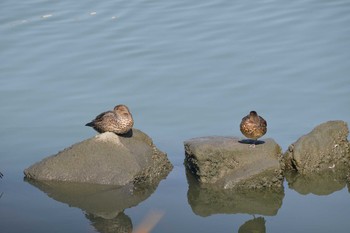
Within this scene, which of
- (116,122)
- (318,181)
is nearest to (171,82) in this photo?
(116,122)

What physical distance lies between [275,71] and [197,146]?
4774mm

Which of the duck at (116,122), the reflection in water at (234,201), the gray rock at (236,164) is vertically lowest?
the reflection in water at (234,201)

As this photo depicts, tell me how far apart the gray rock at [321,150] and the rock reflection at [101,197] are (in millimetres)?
1946

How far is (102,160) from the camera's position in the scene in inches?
454

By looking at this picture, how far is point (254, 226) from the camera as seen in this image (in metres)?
10.8

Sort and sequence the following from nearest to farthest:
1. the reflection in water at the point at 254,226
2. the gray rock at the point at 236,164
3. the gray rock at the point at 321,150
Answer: the reflection in water at the point at 254,226 → the gray rock at the point at 236,164 → the gray rock at the point at 321,150

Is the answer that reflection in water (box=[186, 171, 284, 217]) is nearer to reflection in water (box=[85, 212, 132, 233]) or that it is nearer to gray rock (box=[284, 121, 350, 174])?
gray rock (box=[284, 121, 350, 174])

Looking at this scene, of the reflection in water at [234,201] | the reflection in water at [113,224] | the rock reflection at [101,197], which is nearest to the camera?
the reflection in water at [113,224]

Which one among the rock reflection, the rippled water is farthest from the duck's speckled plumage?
the rock reflection

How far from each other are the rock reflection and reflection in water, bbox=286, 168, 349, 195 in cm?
188

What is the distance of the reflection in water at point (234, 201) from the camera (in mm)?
11102

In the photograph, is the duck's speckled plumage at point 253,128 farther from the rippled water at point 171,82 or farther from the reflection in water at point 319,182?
the rippled water at point 171,82

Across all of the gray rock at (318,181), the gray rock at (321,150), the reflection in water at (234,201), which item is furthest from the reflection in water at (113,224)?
the gray rock at (321,150)

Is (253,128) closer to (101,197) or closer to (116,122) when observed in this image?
(116,122)
